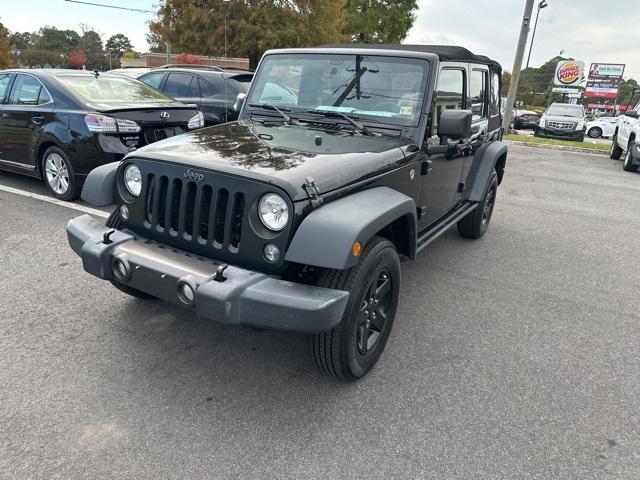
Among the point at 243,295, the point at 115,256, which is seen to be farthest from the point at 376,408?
the point at 115,256

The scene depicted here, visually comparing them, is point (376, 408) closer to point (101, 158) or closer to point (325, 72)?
point (325, 72)

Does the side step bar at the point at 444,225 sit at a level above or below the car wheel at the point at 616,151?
below

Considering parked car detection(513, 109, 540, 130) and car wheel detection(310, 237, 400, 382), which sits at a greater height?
parked car detection(513, 109, 540, 130)

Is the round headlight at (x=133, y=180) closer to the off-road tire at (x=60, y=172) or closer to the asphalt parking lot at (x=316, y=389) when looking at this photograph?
the asphalt parking lot at (x=316, y=389)

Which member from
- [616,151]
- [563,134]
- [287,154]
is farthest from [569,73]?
[287,154]

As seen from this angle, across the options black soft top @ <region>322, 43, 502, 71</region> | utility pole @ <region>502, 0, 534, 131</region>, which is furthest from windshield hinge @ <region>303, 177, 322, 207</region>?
utility pole @ <region>502, 0, 534, 131</region>

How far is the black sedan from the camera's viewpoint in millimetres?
5602

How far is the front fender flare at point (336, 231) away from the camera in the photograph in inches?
86.4

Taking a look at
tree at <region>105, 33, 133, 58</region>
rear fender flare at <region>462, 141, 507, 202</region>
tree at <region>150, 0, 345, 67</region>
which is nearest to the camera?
rear fender flare at <region>462, 141, 507, 202</region>

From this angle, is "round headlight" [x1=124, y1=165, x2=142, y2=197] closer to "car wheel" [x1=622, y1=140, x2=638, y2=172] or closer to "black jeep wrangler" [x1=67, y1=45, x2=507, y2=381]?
"black jeep wrangler" [x1=67, y1=45, x2=507, y2=381]

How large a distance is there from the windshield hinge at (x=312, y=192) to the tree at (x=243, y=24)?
1935 centimetres

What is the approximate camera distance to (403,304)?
3844 mm

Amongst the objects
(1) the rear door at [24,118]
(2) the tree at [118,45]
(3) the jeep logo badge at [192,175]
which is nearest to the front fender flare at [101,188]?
(3) the jeep logo badge at [192,175]

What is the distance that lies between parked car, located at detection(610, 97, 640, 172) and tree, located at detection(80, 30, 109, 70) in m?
65.7
